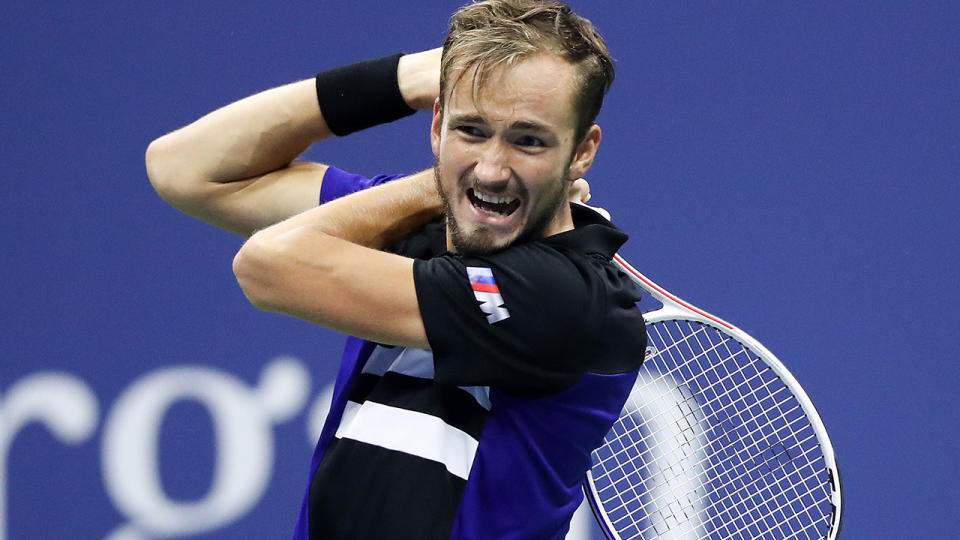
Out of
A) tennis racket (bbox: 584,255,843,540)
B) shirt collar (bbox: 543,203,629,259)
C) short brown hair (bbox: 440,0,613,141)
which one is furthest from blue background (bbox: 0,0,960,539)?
short brown hair (bbox: 440,0,613,141)

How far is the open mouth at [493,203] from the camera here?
152cm

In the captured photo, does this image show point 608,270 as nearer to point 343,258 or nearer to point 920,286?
point 343,258

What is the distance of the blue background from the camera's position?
3.10m

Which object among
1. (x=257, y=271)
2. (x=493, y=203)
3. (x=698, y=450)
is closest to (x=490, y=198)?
(x=493, y=203)

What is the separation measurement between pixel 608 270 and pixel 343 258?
1.19ft

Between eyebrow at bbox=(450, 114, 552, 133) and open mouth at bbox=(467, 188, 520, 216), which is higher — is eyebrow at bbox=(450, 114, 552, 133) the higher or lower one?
the higher one

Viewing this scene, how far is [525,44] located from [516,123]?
0.34ft

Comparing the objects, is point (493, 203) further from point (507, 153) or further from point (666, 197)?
point (666, 197)

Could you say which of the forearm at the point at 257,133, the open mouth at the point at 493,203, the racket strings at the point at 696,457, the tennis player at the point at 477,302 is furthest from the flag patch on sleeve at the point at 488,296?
the racket strings at the point at 696,457

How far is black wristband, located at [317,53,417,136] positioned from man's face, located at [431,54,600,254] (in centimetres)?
30

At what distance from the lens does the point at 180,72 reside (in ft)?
10.3

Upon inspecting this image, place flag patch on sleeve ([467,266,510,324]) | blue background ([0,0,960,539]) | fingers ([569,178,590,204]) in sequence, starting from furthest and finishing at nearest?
blue background ([0,0,960,539]) < fingers ([569,178,590,204]) < flag patch on sleeve ([467,266,510,324])

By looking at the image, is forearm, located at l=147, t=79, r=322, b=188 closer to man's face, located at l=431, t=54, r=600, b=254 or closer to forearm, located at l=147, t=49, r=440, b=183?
forearm, located at l=147, t=49, r=440, b=183

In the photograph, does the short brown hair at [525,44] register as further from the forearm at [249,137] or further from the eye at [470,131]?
the forearm at [249,137]
